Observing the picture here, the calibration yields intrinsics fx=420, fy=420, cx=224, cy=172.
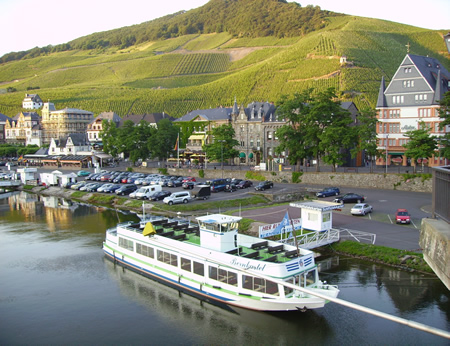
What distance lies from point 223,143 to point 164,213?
3191 cm

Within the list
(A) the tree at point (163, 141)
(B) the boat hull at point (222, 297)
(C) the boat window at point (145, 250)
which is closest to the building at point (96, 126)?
(A) the tree at point (163, 141)

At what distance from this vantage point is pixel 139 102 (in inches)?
7185

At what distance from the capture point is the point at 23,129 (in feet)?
548

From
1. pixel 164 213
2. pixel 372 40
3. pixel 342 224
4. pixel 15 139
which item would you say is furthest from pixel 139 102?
pixel 342 224

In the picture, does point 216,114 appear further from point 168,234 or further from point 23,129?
point 23,129

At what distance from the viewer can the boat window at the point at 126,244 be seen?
115ft

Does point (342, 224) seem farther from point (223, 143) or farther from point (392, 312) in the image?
point (223, 143)

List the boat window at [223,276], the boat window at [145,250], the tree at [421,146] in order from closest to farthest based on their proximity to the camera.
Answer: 1. the boat window at [223,276]
2. the boat window at [145,250]
3. the tree at [421,146]

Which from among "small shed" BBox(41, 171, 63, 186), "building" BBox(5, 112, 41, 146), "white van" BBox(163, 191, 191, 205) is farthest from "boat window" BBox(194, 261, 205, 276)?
"building" BBox(5, 112, 41, 146)

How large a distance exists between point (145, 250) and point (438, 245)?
25.7 m

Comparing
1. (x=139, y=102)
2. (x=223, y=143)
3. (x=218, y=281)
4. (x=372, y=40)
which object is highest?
(x=372, y=40)

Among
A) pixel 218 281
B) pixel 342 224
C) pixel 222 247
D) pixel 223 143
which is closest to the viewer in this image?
pixel 218 281

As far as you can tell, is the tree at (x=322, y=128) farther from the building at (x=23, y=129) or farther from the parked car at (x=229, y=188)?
the building at (x=23, y=129)

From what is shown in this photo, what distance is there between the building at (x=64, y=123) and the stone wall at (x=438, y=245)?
161201mm
